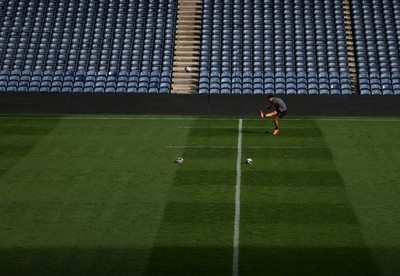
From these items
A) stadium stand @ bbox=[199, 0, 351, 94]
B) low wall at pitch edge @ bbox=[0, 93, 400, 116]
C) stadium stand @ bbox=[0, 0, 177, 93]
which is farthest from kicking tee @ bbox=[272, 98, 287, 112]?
stadium stand @ bbox=[0, 0, 177, 93]

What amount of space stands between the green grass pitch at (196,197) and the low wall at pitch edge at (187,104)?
1.51m

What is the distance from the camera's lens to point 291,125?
32.4 meters

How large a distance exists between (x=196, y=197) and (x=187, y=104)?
1275 cm

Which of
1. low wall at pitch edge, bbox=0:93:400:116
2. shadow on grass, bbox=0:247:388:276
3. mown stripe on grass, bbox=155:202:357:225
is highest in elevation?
shadow on grass, bbox=0:247:388:276

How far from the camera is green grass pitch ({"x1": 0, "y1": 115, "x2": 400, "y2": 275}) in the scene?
17766 mm

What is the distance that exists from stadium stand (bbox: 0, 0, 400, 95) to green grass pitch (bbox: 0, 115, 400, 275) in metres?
5.24

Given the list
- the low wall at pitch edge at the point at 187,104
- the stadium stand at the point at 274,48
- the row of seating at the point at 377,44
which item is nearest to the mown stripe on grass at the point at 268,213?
the low wall at pitch edge at the point at 187,104

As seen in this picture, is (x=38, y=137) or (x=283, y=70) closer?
(x=38, y=137)

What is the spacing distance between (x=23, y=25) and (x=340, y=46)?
50.6 ft

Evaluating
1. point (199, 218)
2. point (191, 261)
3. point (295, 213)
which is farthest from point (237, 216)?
point (191, 261)

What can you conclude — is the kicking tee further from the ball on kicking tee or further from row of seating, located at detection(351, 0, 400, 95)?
row of seating, located at detection(351, 0, 400, 95)

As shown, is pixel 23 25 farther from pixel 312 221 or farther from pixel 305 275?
pixel 305 275

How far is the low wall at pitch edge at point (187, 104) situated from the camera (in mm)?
34594

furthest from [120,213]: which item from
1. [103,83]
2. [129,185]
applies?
[103,83]
